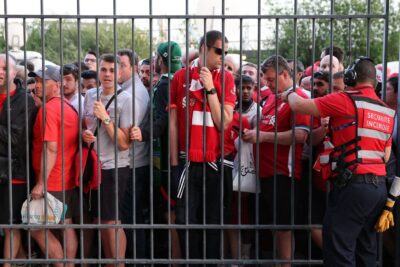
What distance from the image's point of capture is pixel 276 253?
567cm

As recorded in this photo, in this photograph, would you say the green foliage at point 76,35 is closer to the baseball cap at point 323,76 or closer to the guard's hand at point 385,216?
the baseball cap at point 323,76

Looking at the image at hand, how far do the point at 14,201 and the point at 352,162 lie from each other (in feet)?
9.07

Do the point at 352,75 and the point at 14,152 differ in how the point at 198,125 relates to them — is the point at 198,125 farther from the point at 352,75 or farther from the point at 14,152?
the point at 14,152

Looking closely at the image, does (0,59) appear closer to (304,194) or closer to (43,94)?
(43,94)

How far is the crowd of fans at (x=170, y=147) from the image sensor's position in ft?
17.4

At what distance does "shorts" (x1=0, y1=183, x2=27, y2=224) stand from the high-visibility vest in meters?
2.56

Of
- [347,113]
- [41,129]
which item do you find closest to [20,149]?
[41,129]

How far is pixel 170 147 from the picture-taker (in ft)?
18.1

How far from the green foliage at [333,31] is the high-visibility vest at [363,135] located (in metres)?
0.48

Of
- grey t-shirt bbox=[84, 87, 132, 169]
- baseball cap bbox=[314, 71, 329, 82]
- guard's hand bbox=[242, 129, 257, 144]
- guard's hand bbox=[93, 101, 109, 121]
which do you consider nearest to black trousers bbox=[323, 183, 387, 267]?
guard's hand bbox=[242, 129, 257, 144]

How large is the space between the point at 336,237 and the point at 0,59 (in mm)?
3104

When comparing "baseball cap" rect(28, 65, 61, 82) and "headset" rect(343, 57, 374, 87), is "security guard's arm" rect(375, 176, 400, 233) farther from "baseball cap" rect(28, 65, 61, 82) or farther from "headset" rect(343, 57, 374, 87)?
"baseball cap" rect(28, 65, 61, 82)

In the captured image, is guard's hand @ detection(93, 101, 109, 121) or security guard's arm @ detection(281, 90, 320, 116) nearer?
security guard's arm @ detection(281, 90, 320, 116)

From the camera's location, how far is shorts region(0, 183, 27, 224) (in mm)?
5648
